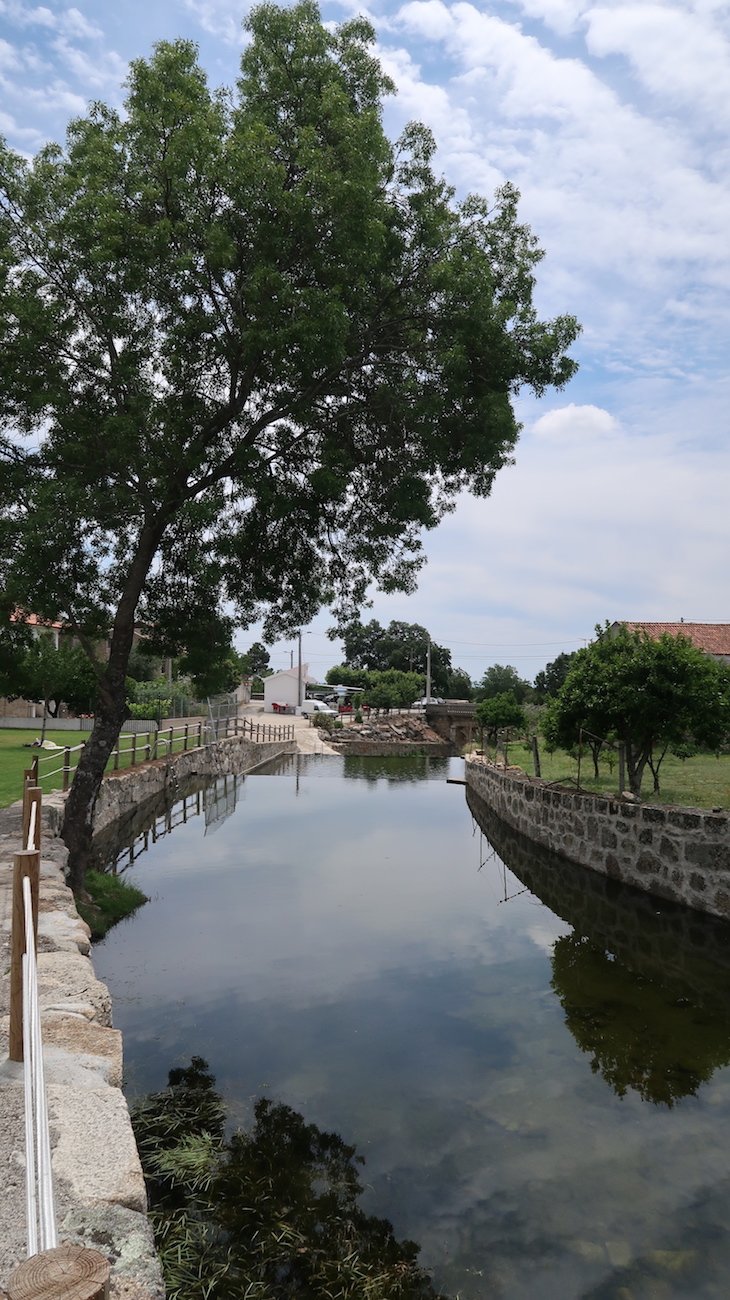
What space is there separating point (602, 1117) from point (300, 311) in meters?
7.74

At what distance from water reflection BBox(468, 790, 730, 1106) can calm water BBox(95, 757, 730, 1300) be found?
31mm

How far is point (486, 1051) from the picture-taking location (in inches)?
265

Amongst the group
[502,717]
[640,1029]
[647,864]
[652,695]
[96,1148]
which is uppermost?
[652,695]

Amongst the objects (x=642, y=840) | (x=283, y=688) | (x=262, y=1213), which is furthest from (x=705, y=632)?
(x=283, y=688)

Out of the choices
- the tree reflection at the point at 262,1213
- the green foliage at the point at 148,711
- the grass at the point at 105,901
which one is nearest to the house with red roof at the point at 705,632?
the green foliage at the point at 148,711

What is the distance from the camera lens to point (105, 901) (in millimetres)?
10469

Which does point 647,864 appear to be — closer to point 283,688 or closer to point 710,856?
point 710,856

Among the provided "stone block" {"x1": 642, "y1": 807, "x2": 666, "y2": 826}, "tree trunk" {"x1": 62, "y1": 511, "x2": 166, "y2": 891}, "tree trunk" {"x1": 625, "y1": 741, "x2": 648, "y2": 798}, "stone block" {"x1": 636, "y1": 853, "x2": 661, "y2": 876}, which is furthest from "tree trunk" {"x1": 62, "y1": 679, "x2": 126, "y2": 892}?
"tree trunk" {"x1": 625, "y1": 741, "x2": 648, "y2": 798}

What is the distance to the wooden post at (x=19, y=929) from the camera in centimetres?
402

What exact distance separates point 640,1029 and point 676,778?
10814mm

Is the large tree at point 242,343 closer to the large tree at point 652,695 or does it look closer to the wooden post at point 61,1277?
the large tree at point 652,695

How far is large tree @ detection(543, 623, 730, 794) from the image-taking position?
1272 centimetres

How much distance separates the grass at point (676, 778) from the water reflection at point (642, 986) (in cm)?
225

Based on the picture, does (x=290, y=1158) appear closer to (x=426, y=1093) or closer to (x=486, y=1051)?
(x=426, y=1093)
